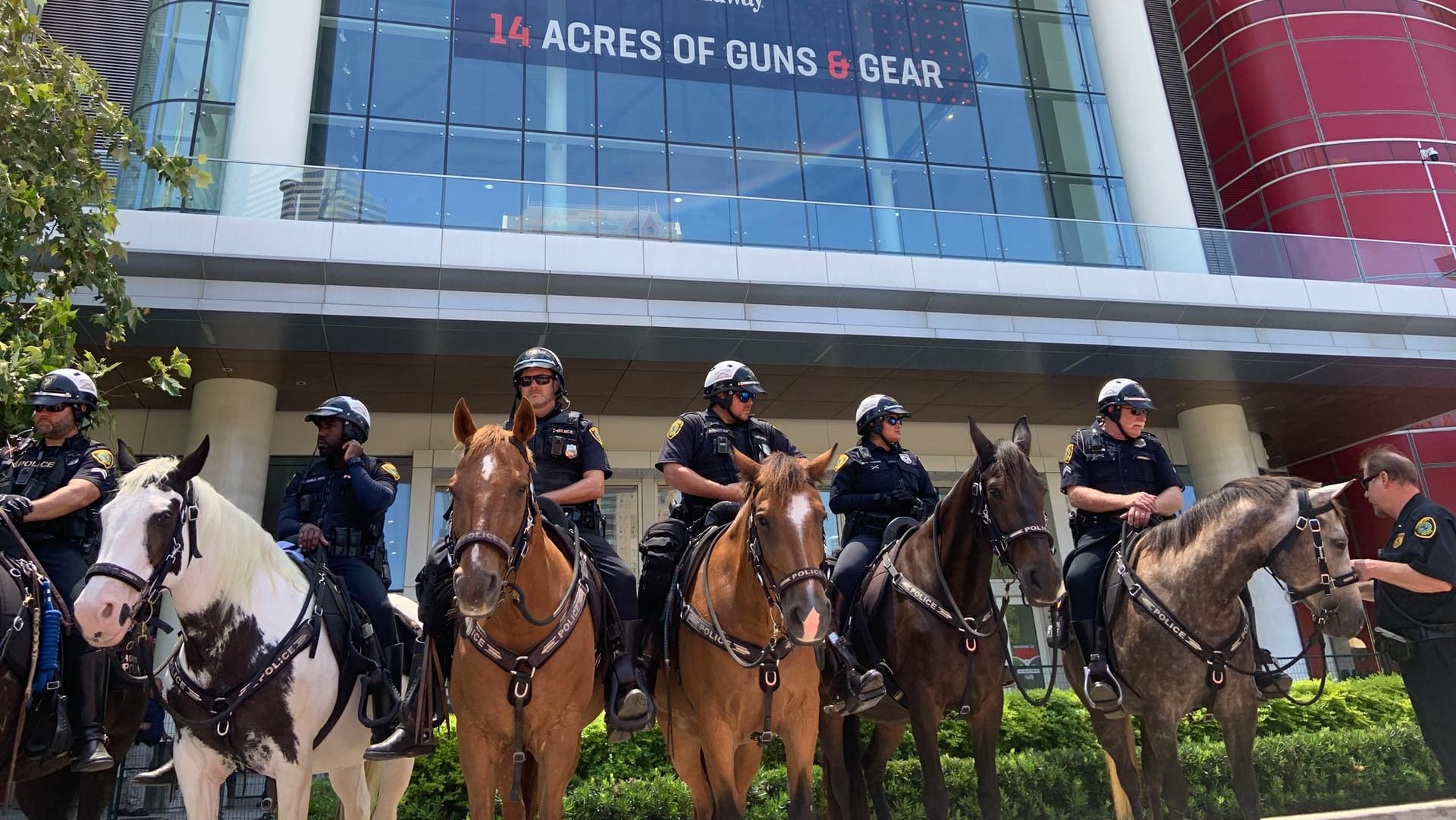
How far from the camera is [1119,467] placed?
276 inches

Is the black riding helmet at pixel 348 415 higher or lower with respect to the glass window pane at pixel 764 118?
lower

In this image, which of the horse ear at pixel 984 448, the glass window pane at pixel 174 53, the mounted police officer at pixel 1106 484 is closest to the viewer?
the horse ear at pixel 984 448

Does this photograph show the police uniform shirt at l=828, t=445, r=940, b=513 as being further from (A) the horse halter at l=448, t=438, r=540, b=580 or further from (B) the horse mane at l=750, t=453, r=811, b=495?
(A) the horse halter at l=448, t=438, r=540, b=580

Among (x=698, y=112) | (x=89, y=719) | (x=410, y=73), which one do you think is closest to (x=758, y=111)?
(x=698, y=112)

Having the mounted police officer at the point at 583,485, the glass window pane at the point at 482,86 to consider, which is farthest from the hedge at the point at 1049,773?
the glass window pane at the point at 482,86

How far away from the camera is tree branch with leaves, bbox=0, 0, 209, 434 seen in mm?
7516

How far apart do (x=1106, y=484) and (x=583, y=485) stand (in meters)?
4.23

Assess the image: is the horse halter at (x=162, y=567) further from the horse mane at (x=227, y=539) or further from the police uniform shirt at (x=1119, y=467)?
the police uniform shirt at (x=1119, y=467)

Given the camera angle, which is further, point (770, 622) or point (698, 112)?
point (698, 112)

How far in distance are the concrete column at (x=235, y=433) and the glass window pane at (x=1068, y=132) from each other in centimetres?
1882

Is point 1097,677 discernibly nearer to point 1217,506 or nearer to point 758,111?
point 1217,506

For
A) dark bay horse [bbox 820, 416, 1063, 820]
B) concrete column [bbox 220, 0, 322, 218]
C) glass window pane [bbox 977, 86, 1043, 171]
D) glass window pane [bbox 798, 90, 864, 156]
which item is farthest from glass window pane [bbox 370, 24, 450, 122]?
dark bay horse [bbox 820, 416, 1063, 820]

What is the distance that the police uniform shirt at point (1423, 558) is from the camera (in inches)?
232

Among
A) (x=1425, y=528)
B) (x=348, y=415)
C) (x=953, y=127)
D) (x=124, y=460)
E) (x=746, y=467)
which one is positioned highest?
(x=953, y=127)
